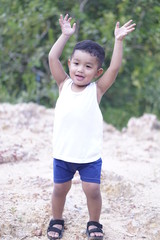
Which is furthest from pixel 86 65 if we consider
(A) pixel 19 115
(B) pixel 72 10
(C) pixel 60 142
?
(B) pixel 72 10

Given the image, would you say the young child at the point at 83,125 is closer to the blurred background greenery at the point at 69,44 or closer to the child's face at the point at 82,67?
the child's face at the point at 82,67

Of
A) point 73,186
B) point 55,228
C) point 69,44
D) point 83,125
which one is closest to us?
point 83,125

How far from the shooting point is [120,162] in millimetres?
3936

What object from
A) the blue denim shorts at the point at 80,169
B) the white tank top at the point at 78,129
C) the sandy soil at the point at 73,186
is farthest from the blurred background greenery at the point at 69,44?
the blue denim shorts at the point at 80,169

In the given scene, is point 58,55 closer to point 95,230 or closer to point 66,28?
point 66,28

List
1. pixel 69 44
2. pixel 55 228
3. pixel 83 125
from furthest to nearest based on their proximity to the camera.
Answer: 1. pixel 69 44
2. pixel 55 228
3. pixel 83 125

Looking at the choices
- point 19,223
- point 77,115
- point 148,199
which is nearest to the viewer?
point 77,115

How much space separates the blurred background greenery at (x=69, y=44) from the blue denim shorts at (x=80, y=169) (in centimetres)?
353

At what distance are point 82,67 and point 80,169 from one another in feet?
1.93

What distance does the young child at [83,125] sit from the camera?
233 cm

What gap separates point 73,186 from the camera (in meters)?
3.17

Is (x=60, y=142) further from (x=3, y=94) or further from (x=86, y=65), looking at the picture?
(x=3, y=94)

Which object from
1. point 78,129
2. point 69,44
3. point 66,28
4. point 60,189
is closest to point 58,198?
point 60,189

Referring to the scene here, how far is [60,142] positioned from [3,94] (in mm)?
3877
